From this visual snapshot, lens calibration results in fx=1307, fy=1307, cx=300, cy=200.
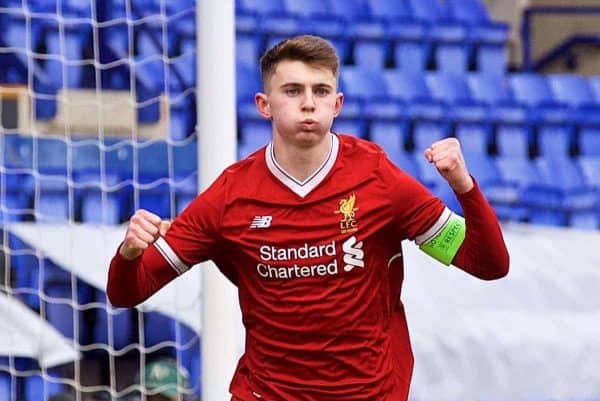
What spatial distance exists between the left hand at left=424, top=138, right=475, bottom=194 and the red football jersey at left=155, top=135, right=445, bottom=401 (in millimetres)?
155

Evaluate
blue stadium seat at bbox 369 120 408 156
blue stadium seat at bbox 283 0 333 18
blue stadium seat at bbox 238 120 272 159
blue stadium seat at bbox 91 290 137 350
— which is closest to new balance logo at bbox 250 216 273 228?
blue stadium seat at bbox 91 290 137 350

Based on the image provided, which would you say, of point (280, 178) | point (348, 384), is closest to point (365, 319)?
point (348, 384)

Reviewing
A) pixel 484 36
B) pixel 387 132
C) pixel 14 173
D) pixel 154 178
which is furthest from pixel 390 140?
pixel 14 173

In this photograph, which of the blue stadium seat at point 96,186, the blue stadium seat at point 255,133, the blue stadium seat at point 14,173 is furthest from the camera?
the blue stadium seat at point 255,133

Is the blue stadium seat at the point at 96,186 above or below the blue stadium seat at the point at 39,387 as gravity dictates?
above

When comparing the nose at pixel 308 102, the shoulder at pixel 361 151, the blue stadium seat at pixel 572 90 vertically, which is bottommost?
the blue stadium seat at pixel 572 90

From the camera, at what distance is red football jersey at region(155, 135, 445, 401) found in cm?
261

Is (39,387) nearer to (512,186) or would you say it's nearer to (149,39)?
(149,39)

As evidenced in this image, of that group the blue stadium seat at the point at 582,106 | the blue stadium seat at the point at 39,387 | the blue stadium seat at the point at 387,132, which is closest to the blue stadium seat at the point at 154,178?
the blue stadium seat at the point at 39,387

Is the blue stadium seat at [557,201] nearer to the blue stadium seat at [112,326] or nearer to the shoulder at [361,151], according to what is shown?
the blue stadium seat at [112,326]

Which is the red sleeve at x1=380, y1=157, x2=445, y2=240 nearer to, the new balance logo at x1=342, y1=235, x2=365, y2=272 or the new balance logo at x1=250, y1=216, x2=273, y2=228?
the new balance logo at x1=342, y1=235, x2=365, y2=272

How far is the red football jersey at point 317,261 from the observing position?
261 cm

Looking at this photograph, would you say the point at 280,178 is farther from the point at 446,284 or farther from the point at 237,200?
the point at 446,284

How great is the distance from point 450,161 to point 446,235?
229 mm
